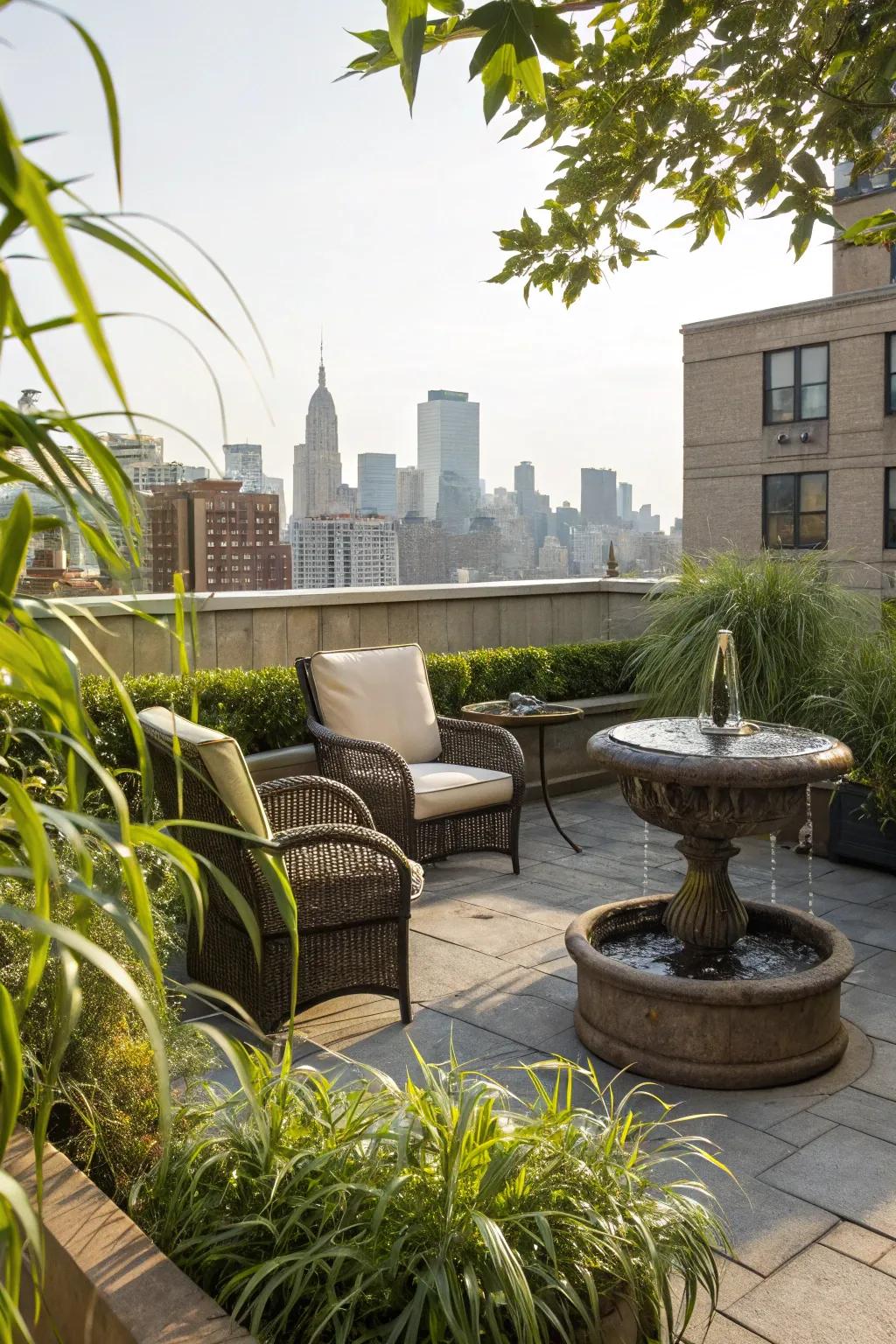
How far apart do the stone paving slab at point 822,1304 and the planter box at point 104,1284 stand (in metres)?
1.19

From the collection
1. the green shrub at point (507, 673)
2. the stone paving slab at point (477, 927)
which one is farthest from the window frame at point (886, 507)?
the stone paving slab at point (477, 927)

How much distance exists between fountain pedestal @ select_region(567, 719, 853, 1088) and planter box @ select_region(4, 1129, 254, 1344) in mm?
1781

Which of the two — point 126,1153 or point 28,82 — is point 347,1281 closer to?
point 126,1153

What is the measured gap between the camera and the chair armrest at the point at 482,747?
17.2 feet

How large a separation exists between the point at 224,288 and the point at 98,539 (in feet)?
0.91

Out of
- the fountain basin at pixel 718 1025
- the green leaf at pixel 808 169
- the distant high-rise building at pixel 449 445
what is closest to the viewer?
the fountain basin at pixel 718 1025

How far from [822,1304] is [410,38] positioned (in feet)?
7.81

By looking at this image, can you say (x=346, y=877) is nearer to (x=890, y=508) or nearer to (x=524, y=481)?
(x=890, y=508)

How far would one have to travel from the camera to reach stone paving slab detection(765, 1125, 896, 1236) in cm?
248

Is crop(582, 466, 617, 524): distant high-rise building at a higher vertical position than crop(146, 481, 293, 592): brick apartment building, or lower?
higher

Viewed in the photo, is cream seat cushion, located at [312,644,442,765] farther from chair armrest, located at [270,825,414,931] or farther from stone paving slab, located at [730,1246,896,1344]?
stone paving slab, located at [730,1246,896,1344]

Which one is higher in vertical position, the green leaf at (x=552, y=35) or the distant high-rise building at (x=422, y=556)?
the green leaf at (x=552, y=35)

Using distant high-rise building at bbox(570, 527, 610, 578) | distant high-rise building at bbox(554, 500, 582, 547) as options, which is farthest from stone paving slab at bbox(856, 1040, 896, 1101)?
distant high-rise building at bbox(554, 500, 582, 547)

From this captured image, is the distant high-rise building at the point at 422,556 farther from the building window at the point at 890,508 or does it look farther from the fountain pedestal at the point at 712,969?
the building window at the point at 890,508
